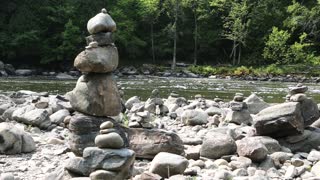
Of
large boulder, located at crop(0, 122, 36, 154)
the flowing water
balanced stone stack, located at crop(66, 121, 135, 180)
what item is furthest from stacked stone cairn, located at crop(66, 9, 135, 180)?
the flowing water

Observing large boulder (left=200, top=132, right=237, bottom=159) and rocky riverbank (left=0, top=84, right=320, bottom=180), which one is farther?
large boulder (left=200, top=132, right=237, bottom=159)

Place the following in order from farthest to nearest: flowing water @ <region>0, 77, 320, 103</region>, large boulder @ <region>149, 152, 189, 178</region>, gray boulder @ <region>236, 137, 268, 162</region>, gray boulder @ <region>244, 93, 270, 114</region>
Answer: flowing water @ <region>0, 77, 320, 103</region>
gray boulder @ <region>244, 93, 270, 114</region>
gray boulder @ <region>236, 137, 268, 162</region>
large boulder @ <region>149, 152, 189, 178</region>

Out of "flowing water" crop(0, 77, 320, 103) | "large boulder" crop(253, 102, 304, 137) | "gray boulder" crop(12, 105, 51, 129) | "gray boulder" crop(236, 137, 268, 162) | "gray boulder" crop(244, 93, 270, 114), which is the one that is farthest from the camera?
"flowing water" crop(0, 77, 320, 103)

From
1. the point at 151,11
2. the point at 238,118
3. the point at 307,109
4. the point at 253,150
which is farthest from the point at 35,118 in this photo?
the point at 151,11

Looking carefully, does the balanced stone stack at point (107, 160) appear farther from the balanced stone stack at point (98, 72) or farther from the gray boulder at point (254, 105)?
the gray boulder at point (254, 105)

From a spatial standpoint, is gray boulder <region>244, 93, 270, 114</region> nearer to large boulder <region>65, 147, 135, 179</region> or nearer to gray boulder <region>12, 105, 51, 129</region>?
gray boulder <region>12, 105, 51, 129</region>

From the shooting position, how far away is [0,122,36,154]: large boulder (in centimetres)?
762

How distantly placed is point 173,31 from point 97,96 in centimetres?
4133

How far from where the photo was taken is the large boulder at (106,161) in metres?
5.30

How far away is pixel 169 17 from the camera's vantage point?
4944 centimetres

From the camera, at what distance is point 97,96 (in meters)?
6.54

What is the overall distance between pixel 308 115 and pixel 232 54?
41038 mm

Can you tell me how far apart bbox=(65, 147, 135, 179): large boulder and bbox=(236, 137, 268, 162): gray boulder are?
2697mm

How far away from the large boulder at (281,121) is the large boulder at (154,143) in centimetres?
204
